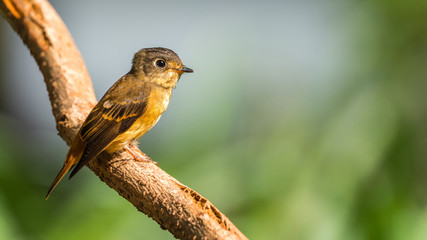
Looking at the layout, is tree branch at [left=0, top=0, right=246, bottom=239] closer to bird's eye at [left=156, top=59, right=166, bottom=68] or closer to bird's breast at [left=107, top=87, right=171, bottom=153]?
bird's breast at [left=107, top=87, right=171, bottom=153]

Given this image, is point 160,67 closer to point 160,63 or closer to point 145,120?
point 160,63

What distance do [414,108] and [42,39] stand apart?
103 inches

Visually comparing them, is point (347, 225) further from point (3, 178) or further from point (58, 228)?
point (3, 178)

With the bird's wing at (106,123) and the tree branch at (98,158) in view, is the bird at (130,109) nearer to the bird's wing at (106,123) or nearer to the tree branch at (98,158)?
the bird's wing at (106,123)

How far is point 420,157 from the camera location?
3.57 m

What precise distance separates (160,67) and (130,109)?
362 mm

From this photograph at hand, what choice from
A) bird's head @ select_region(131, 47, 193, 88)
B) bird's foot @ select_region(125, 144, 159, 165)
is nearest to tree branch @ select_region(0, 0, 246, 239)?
bird's foot @ select_region(125, 144, 159, 165)

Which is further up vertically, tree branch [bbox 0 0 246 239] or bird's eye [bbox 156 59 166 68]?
bird's eye [bbox 156 59 166 68]

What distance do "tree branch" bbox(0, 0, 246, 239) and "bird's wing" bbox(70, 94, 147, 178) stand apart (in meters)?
0.10

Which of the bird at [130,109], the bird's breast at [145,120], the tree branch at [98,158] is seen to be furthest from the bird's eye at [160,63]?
the tree branch at [98,158]

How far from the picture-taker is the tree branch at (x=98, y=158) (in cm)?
213

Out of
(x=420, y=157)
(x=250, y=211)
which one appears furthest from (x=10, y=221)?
(x=420, y=157)

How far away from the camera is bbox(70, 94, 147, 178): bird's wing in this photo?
8.77 feet

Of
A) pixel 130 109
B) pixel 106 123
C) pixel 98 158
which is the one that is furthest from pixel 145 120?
pixel 98 158
